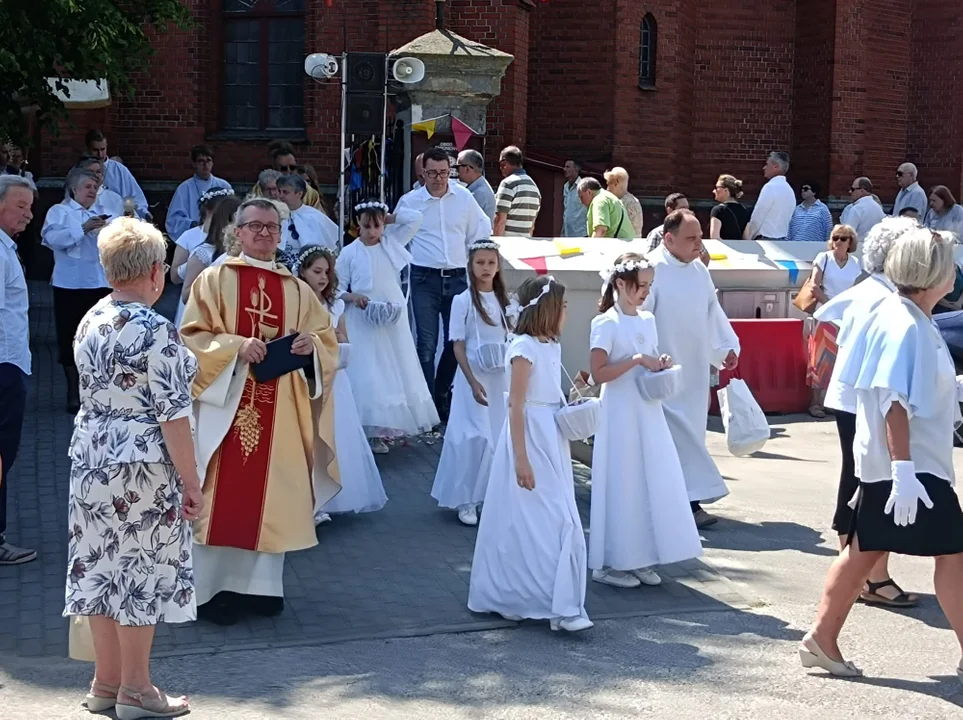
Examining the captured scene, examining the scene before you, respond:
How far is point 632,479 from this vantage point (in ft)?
23.7

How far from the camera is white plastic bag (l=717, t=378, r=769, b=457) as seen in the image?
340 inches

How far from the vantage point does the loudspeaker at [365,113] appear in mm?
13094

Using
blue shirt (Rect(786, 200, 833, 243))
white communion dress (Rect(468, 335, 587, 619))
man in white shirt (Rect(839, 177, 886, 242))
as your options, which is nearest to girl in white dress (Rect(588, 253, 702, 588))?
white communion dress (Rect(468, 335, 587, 619))

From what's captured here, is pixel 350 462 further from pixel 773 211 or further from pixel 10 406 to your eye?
pixel 773 211

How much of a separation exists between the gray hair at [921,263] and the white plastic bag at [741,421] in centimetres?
294

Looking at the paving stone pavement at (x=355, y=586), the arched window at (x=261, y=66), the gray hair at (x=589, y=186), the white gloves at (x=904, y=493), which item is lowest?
the paving stone pavement at (x=355, y=586)

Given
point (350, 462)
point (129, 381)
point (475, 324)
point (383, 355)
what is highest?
point (129, 381)

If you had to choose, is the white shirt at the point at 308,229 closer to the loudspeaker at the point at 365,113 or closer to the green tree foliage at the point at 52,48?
the loudspeaker at the point at 365,113

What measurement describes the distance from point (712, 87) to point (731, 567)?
617 inches

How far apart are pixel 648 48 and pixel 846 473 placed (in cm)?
1487

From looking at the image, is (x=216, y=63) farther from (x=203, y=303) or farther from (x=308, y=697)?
(x=308, y=697)

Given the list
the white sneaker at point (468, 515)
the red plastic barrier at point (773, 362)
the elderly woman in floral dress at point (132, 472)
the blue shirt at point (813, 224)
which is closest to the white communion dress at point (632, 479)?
the white sneaker at point (468, 515)

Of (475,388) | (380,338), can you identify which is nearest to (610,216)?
(380,338)

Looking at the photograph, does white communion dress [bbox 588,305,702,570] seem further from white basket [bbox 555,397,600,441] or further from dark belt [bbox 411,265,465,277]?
dark belt [bbox 411,265,465,277]
